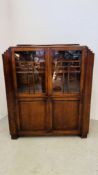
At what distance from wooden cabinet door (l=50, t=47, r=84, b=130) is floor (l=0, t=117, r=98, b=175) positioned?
0.75 feet

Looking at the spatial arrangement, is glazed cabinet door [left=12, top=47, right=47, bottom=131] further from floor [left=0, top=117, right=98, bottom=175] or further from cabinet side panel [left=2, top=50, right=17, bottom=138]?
floor [left=0, top=117, right=98, bottom=175]

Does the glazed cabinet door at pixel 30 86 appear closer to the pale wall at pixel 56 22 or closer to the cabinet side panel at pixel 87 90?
the cabinet side panel at pixel 87 90

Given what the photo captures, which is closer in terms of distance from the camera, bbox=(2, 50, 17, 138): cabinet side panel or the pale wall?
bbox=(2, 50, 17, 138): cabinet side panel

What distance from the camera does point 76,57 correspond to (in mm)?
2176

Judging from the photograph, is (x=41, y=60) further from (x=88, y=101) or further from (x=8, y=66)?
(x=88, y=101)

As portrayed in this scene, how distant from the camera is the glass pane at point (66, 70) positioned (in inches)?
85.5

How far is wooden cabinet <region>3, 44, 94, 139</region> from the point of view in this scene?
7.06 ft

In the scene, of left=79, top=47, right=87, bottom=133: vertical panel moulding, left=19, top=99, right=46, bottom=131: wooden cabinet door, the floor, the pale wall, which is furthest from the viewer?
the pale wall

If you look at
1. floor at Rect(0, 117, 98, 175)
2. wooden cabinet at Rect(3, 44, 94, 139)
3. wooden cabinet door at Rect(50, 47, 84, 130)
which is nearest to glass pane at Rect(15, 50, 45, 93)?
wooden cabinet at Rect(3, 44, 94, 139)

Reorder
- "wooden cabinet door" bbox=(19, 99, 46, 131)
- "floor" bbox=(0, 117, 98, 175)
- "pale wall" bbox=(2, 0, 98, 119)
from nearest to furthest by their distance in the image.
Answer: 1. "floor" bbox=(0, 117, 98, 175)
2. "wooden cabinet door" bbox=(19, 99, 46, 131)
3. "pale wall" bbox=(2, 0, 98, 119)

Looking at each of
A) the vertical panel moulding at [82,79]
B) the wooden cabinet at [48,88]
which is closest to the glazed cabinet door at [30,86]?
the wooden cabinet at [48,88]

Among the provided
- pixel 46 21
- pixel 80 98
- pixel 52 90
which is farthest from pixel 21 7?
pixel 80 98

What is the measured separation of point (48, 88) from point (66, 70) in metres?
0.31

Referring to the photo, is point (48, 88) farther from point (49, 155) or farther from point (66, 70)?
point (49, 155)
